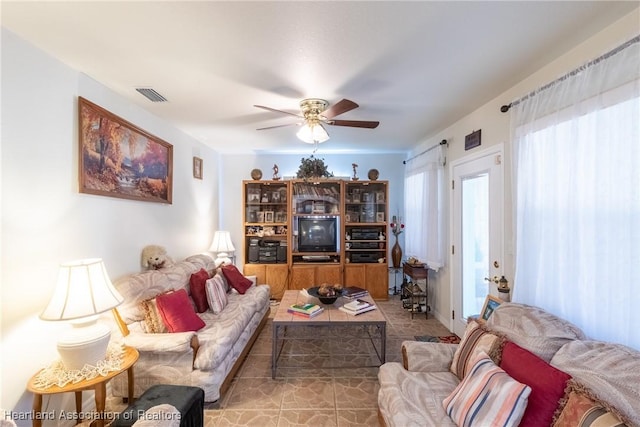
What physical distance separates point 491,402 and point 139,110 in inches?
144

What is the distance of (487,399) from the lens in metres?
1.37

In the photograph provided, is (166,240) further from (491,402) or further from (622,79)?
(622,79)

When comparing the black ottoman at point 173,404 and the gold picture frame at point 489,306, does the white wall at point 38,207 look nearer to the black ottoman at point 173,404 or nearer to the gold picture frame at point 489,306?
the black ottoman at point 173,404

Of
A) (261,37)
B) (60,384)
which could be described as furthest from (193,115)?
(60,384)

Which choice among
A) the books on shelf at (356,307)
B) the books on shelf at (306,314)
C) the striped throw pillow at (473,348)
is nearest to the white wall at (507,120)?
the striped throw pillow at (473,348)

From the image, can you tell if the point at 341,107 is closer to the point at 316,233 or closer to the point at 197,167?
the point at 197,167

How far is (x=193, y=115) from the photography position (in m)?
3.12

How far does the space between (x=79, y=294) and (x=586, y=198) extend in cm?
310

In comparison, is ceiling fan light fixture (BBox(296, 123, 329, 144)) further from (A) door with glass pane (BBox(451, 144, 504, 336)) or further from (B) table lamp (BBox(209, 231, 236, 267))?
(B) table lamp (BBox(209, 231, 236, 267))

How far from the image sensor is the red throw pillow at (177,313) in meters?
2.37

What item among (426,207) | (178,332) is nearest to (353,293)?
(426,207)

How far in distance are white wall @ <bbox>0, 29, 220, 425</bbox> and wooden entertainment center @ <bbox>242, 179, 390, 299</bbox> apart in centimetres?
262

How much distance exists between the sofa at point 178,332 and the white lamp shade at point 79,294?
1.72 ft

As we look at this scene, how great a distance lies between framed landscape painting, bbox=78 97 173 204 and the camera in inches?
85.4
